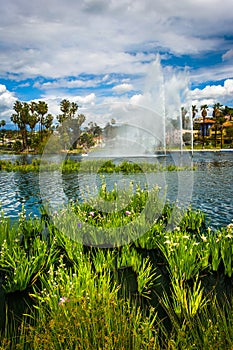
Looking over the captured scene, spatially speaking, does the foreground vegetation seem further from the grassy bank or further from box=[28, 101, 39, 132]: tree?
box=[28, 101, 39, 132]: tree

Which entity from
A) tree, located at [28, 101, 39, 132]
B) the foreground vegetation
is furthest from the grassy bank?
tree, located at [28, 101, 39, 132]

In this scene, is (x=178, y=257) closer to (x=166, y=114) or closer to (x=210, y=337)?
(x=210, y=337)

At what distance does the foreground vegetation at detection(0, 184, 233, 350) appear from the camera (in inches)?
107

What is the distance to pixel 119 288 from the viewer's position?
169 inches

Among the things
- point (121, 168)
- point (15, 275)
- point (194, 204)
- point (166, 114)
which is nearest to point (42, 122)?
point (166, 114)

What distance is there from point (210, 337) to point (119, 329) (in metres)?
0.80

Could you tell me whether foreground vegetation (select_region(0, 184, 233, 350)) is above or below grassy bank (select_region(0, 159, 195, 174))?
below

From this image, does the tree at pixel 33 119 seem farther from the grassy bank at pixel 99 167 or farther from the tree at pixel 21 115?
the grassy bank at pixel 99 167

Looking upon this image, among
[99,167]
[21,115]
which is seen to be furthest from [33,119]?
[99,167]

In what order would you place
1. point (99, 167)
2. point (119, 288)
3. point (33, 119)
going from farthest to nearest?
1. point (33, 119)
2. point (99, 167)
3. point (119, 288)

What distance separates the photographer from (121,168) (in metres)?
23.4

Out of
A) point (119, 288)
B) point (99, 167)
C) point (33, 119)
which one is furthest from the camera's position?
point (33, 119)

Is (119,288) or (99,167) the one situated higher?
(99,167)

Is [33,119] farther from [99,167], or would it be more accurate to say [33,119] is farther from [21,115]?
[99,167]
